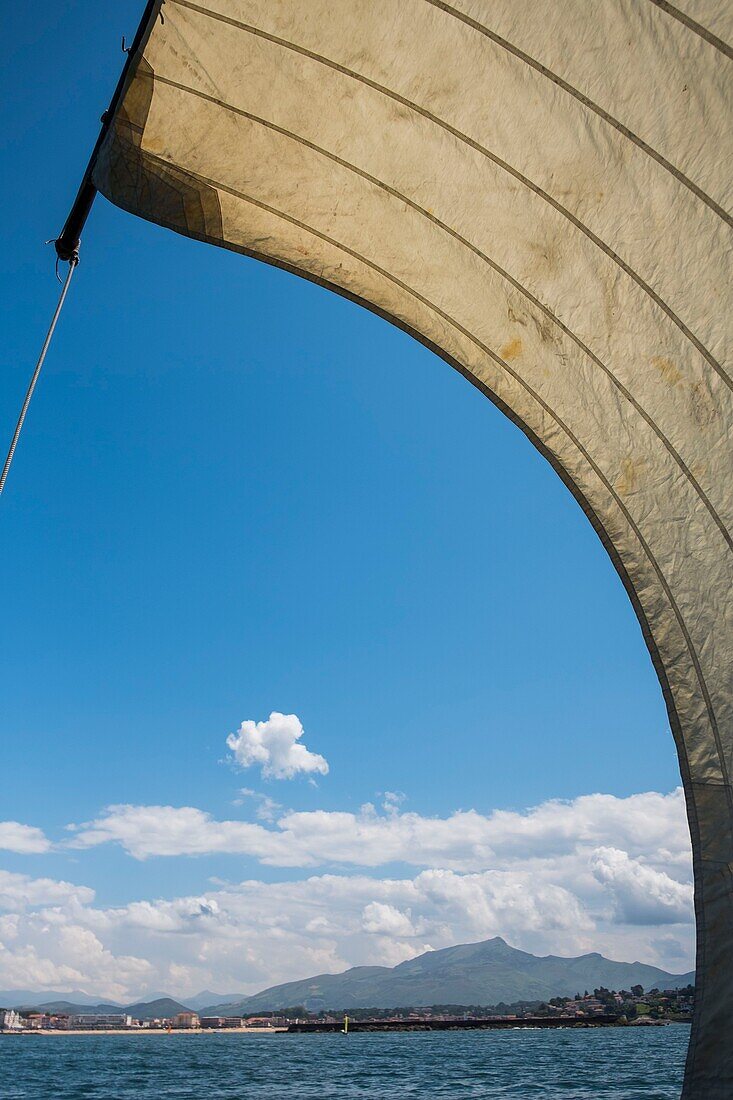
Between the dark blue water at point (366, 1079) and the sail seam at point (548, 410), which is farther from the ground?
the sail seam at point (548, 410)

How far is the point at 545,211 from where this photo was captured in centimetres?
522

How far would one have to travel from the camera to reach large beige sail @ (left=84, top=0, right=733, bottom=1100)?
14.7 feet

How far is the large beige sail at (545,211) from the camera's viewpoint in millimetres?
4473

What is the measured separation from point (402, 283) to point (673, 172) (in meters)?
2.05

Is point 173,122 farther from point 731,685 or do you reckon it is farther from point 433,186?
point 731,685

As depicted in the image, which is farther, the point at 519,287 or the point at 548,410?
Answer: the point at 548,410

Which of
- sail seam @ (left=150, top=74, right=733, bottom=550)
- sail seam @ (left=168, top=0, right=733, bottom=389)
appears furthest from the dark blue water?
sail seam @ (left=168, top=0, right=733, bottom=389)

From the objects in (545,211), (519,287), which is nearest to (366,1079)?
(519,287)

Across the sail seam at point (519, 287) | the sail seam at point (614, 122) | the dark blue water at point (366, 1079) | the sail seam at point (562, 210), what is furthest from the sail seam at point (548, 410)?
the dark blue water at point (366, 1079)

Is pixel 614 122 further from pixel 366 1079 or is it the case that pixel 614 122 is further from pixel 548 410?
pixel 366 1079

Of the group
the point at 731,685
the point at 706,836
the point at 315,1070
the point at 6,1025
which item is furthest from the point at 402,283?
the point at 6,1025

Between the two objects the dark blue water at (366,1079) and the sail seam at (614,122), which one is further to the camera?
the dark blue water at (366,1079)

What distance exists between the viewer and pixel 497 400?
20.6 ft

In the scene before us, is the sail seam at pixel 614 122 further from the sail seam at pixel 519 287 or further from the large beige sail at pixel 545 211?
the sail seam at pixel 519 287
